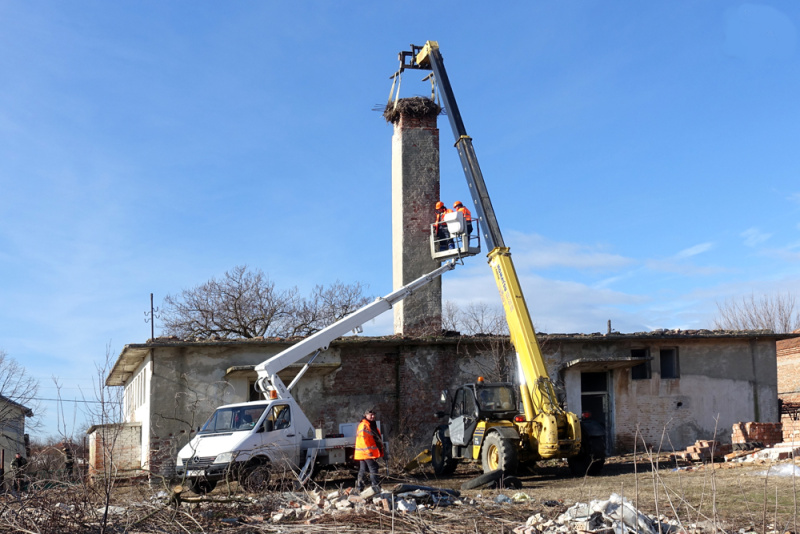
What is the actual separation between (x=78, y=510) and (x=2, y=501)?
835mm

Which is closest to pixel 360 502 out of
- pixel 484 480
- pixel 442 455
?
pixel 484 480

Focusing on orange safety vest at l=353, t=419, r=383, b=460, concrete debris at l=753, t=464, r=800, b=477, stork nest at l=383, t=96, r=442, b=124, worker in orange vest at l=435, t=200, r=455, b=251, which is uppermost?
stork nest at l=383, t=96, r=442, b=124

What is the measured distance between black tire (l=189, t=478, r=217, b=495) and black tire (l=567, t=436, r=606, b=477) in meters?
6.85

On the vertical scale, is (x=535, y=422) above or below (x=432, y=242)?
below

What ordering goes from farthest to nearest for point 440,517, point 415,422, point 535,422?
point 415,422, point 535,422, point 440,517

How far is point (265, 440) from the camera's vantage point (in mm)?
13898

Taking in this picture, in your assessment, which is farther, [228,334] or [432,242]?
[228,334]

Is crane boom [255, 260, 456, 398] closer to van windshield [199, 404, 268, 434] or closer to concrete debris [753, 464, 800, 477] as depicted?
van windshield [199, 404, 268, 434]

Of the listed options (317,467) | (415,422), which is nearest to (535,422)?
(317,467)

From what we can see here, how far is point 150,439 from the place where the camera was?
1731 centimetres

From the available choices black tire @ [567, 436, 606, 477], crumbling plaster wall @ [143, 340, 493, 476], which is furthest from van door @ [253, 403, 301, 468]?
black tire @ [567, 436, 606, 477]

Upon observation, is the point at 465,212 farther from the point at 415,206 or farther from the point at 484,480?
the point at 484,480

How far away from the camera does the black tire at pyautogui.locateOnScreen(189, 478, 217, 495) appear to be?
42.7 ft

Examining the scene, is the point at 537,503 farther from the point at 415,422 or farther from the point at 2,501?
the point at 415,422
